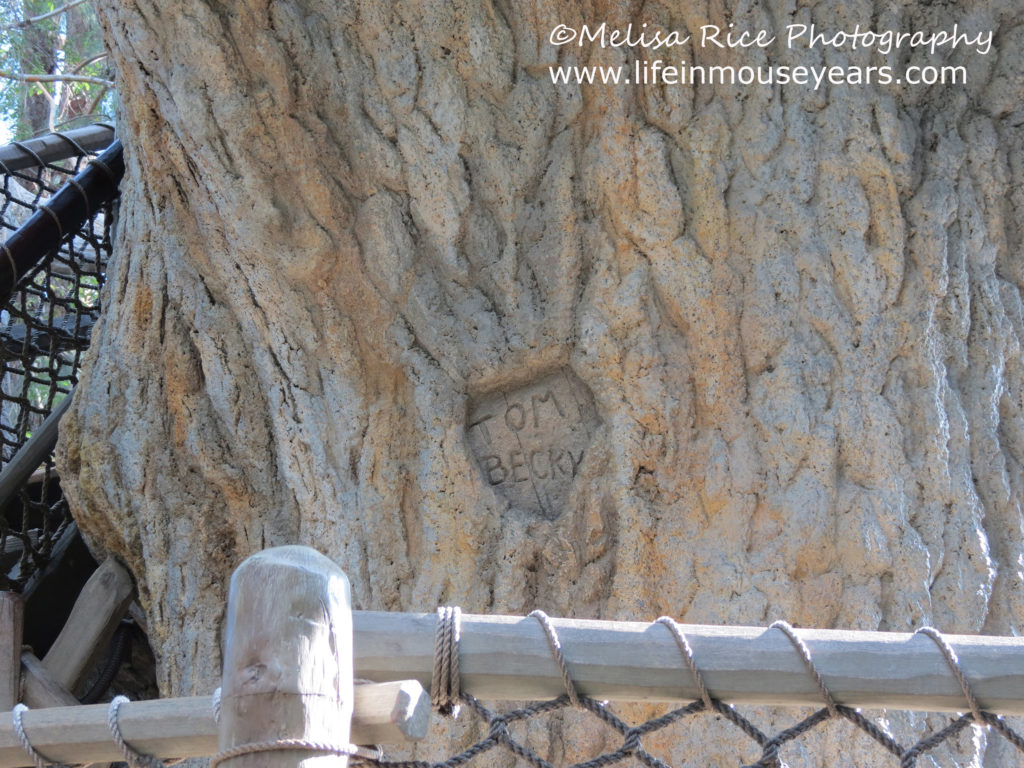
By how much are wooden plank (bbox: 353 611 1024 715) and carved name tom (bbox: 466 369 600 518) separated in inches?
52.3

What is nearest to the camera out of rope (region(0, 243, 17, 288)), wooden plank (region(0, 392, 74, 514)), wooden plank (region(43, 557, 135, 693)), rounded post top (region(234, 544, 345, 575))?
rounded post top (region(234, 544, 345, 575))

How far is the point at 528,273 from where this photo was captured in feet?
9.43

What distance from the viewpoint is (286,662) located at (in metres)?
A: 1.36

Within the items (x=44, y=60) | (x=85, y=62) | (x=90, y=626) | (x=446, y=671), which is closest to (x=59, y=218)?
(x=90, y=626)

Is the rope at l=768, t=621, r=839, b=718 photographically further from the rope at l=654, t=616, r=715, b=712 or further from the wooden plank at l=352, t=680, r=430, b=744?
the wooden plank at l=352, t=680, r=430, b=744

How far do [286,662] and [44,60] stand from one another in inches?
351

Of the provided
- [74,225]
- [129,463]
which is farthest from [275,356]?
[74,225]

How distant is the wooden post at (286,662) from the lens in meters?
1.33

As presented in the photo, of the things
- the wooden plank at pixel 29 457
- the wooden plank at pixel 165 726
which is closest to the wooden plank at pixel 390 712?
the wooden plank at pixel 165 726

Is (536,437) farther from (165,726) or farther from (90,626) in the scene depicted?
(90,626)

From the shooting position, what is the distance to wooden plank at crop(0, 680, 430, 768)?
1.40 meters

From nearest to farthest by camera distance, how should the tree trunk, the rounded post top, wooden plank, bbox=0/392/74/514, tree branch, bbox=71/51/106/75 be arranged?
the rounded post top → the tree trunk → wooden plank, bbox=0/392/74/514 → tree branch, bbox=71/51/106/75

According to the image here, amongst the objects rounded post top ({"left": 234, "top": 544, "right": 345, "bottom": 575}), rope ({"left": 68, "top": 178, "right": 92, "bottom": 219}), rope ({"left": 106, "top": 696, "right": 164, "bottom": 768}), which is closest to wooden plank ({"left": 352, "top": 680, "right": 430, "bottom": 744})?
rounded post top ({"left": 234, "top": 544, "right": 345, "bottom": 575})

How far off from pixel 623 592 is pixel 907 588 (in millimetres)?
664
